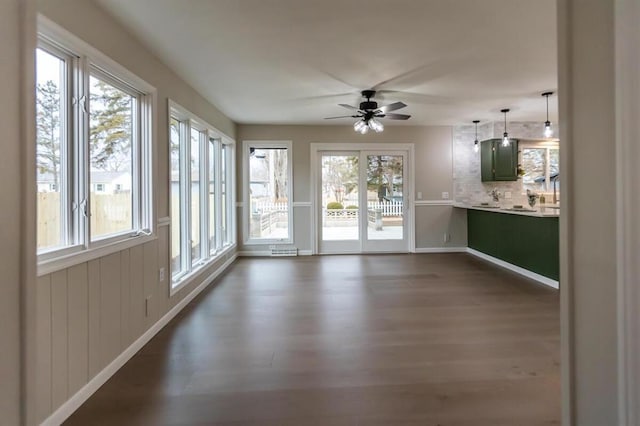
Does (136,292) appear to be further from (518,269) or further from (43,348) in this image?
(518,269)

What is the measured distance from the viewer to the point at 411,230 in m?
6.79

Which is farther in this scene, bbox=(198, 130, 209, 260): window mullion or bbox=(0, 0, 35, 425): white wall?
bbox=(198, 130, 209, 260): window mullion

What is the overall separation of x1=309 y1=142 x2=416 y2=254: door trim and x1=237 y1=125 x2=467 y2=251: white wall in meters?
0.06

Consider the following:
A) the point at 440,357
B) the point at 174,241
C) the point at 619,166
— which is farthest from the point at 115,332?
the point at 619,166

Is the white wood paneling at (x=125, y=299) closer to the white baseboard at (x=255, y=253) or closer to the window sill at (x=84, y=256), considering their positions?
the window sill at (x=84, y=256)

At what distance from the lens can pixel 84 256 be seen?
6.87ft

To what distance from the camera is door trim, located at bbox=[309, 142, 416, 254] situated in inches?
261

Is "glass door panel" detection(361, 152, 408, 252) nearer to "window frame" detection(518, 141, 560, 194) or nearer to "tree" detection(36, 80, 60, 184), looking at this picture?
"window frame" detection(518, 141, 560, 194)

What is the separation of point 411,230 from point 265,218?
9.42ft

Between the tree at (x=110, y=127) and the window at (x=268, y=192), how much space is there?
12.2ft

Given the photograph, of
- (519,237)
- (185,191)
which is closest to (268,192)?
(185,191)

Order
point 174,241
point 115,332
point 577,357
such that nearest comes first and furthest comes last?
1. point 577,357
2. point 115,332
3. point 174,241

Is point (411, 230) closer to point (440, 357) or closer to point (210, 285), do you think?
point (210, 285)

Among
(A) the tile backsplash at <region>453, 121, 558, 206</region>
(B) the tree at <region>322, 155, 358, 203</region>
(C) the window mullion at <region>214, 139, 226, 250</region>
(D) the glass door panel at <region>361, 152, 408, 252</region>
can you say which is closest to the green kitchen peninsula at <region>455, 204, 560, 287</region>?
(A) the tile backsplash at <region>453, 121, 558, 206</region>
